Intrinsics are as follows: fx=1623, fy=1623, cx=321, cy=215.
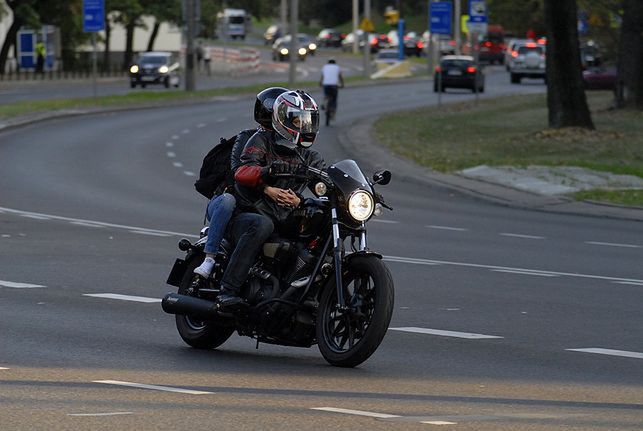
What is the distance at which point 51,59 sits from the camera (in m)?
94.2

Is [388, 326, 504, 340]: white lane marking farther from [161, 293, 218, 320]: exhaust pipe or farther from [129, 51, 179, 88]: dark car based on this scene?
[129, 51, 179, 88]: dark car

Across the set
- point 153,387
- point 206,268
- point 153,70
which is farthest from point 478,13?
point 153,387

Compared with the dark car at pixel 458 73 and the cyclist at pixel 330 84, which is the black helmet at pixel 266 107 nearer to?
the cyclist at pixel 330 84

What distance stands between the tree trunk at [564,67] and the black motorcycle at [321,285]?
2717cm

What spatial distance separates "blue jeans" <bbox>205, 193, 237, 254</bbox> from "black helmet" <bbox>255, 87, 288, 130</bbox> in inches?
19.2

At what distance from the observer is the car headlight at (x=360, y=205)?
29.6 ft

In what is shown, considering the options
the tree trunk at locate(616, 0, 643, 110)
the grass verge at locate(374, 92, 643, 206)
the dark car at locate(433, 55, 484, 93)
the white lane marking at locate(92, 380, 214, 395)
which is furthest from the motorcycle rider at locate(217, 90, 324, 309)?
the dark car at locate(433, 55, 484, 93)

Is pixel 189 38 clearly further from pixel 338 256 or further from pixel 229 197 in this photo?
pixel 338 256

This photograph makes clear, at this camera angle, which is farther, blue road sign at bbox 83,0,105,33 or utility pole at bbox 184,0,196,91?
utility pole at bbox 184,0,196,91

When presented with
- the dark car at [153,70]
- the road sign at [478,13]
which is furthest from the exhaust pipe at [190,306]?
the dark car at [153,70]

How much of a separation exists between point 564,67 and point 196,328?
27322 mm

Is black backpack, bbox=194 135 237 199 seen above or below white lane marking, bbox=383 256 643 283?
above

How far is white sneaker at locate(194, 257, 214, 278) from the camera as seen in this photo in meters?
9.98

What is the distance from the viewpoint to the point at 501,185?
1083 inches
